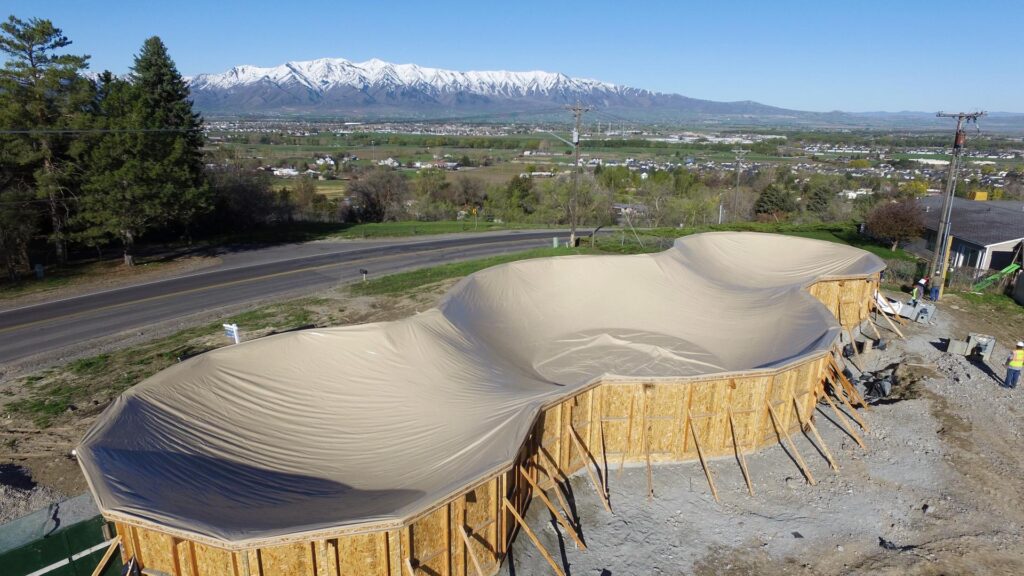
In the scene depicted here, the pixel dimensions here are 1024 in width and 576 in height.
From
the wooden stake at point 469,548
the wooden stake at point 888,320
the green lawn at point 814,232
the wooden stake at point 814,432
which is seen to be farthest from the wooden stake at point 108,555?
the green lawn at point 814,232

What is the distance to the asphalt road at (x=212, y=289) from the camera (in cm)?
2409

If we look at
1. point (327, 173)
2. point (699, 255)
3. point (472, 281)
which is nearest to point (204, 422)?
point (472, 281)

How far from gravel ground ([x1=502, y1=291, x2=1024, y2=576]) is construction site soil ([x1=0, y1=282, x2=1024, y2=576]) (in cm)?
3

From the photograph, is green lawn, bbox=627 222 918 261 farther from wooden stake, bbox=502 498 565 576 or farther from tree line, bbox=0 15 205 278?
wooden stake, bbox=502 498 565 576

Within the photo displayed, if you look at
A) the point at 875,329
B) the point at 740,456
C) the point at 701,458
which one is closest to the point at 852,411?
the point at 740,456

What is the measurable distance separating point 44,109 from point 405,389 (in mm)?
29810

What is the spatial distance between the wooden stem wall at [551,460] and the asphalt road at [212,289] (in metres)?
18.8

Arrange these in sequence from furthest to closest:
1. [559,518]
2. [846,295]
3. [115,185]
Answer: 1. [115,185]
2. [846,295]
3. [559,518]

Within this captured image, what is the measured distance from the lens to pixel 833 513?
13.2m

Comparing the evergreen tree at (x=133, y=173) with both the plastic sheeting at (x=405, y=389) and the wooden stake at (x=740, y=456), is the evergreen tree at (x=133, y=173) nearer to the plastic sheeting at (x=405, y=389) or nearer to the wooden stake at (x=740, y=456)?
the plastic sheeting at (x=405, y=389)

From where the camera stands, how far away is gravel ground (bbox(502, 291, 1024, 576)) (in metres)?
11.7

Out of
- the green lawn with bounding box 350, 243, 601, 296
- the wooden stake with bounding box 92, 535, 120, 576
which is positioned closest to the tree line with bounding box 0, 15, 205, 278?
the green lawn with bounding box 350, 243, 601, 296

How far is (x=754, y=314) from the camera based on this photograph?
19953 millimetres

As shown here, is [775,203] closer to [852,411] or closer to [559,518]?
[852,411]
